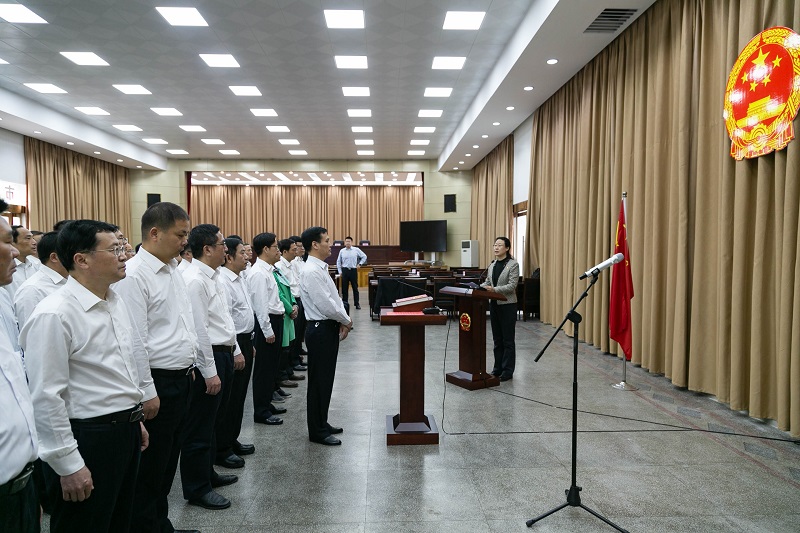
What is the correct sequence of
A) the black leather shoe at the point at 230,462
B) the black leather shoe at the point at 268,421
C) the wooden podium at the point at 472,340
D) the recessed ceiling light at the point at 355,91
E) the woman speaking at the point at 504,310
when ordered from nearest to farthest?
the black leather shoe at the point at 230,462 → the black leather shoe at the point at 268,421 → the wooden podium at the point at 472,340 → the woman speaking at the point at 504,310 → the recessed ceiling light at the point at 355,91

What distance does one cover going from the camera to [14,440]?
124 cm

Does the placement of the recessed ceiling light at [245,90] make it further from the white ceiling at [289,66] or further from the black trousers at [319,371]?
the black trousers at [319,371]

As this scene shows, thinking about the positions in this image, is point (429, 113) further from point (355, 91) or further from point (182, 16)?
point (182, 16)

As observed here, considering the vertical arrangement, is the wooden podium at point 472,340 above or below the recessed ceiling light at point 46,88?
below

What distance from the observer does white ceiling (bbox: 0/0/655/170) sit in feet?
19.6

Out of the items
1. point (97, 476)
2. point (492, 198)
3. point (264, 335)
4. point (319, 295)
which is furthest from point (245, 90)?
point (97, 476)

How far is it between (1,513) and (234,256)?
2369 mm

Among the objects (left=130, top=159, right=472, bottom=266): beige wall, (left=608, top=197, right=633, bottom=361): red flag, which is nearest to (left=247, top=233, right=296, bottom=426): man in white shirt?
(left=608, top=197, right=633, bottom=361): red flag

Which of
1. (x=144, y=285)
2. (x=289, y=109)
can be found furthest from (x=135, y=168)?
(x=144, y=285)

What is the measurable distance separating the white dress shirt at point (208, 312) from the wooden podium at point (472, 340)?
2.57 meters

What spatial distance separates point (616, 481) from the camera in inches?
113

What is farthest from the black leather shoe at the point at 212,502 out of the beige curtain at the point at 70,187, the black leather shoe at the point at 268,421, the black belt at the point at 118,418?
the beige curtain at the point at 70,187

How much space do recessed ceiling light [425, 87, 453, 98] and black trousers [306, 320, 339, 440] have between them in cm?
697

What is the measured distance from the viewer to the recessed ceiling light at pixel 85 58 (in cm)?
735
